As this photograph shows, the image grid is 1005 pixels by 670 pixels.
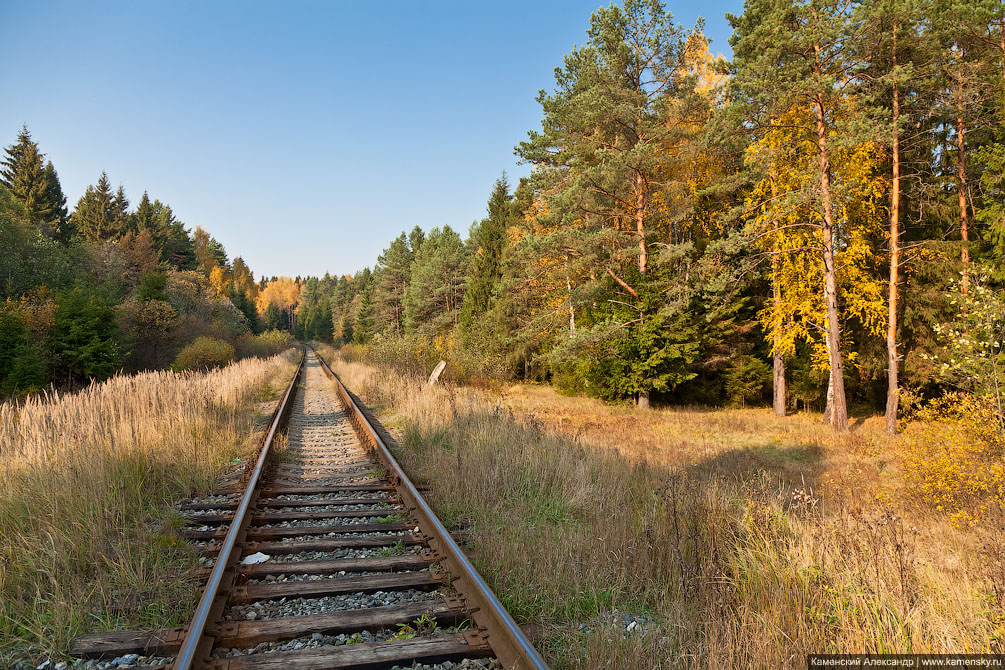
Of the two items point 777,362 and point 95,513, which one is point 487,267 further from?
point 95,513

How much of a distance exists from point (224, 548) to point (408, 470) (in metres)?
3.34

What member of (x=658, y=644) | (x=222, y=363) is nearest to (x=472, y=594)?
(x=658, y=644)

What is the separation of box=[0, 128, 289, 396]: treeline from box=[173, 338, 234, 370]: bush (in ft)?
0.18

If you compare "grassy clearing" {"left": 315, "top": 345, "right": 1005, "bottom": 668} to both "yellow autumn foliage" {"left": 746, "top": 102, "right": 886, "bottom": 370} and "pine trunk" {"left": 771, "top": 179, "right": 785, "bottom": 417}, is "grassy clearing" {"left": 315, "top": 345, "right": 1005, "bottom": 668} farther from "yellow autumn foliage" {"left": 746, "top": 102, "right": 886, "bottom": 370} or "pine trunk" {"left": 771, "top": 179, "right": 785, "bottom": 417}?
"pine trunk" {"left": 771, "top": 179, "right": 785, "bottom": 417}

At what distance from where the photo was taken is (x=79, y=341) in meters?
19.4

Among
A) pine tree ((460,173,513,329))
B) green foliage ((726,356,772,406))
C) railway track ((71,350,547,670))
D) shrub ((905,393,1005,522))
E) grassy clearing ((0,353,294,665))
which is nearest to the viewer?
railway track ((71,350,547,670))

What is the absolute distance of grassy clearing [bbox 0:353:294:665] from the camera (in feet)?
10.5

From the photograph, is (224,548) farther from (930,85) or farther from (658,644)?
(930,85)

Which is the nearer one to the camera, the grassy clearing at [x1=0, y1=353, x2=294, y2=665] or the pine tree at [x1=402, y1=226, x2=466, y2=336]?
the grassy clearing at [x1=0, y1=353, x2=294, y2=665]

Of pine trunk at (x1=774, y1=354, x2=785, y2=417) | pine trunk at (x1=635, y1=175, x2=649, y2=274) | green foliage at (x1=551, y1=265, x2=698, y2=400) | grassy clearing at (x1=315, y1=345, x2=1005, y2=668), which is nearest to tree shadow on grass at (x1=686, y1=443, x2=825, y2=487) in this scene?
grassy clearing at (x1=315, y1=345, x2=1005, y2=668)

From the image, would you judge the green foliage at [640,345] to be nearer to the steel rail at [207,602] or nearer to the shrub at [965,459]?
the shrub at [965,459]

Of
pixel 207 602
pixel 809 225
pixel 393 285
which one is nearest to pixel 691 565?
pixel 207 602

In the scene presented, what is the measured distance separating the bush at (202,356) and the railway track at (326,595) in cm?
2096

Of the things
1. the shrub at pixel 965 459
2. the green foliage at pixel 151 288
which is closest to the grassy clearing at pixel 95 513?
the shrub at pixel 965 459
